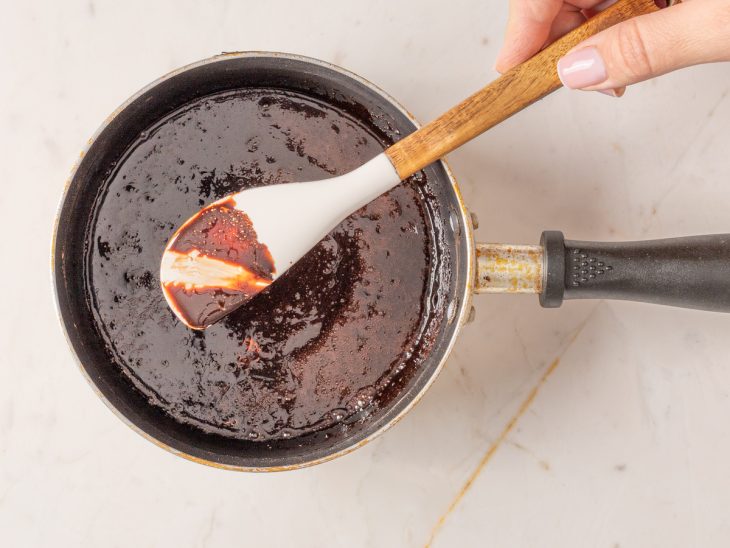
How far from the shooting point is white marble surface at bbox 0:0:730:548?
2.65 feet

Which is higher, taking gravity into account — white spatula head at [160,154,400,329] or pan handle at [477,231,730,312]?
pan handle at [477,231,730,312]

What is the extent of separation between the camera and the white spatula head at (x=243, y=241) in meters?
0.63

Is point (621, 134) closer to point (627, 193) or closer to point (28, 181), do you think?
point (627, 193)

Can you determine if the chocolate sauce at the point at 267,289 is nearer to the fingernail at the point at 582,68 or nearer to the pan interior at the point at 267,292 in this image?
the pan interior at the point at 267,292

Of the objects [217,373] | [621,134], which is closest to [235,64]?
[217,373]

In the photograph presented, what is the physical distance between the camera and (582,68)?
57cm

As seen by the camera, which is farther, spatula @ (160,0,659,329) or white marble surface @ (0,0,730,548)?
white marble surface @ (0,0,730,548)

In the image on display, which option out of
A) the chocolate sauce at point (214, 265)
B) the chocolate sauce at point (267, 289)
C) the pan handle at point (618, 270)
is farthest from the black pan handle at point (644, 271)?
the chocolate sauce at point (214, 265)

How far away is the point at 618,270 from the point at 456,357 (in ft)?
0.78

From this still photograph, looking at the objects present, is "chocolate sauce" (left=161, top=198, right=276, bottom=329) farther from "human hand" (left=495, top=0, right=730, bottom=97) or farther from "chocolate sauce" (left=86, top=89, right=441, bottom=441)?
"human hand" (left=495, top=0, right=730, bottom=97)

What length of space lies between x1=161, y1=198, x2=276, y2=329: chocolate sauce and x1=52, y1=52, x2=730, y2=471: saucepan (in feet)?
0.24

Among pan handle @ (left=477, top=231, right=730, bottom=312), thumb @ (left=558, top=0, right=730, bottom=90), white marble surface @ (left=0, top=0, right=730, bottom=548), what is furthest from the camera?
white marble surface @ (left=0, top=0, right=730, bottom=548)

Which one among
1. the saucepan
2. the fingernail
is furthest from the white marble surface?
the fingernail

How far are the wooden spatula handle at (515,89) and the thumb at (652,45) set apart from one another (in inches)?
0.5
